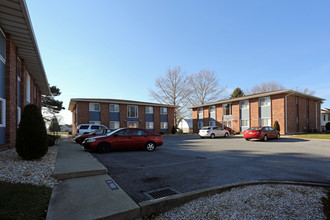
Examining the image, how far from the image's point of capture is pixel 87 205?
3.38 m

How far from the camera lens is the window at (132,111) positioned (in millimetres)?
32344

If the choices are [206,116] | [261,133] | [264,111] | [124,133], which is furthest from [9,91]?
[206,116]

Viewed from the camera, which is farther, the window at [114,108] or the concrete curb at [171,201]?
the window at [114,108]

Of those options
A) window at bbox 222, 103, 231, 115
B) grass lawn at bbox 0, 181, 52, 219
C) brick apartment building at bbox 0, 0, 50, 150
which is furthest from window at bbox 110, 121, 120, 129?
grass lawn at bbox 0, 181, 52, 219

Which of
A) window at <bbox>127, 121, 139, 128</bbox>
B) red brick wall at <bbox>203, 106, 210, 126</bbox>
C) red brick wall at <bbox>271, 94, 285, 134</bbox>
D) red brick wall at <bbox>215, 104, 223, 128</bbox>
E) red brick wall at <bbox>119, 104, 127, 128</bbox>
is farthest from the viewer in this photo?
red brick wall at <bbox>203, 106, 210, 126</bbox>

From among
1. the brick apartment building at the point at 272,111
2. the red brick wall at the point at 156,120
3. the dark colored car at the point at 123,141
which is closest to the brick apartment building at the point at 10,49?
the dark colored car at the point at 123,141

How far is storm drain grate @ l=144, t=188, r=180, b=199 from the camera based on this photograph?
3.92 meters

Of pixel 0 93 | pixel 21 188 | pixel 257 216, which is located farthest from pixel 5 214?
pixel 0 93

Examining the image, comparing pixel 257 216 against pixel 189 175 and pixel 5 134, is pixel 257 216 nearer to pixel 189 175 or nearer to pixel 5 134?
pixel 189 175

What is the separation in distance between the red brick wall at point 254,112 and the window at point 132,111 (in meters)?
18.9

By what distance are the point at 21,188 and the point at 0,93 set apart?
7437 mm

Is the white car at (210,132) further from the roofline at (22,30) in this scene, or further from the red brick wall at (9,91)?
the red brick wall at (9,91)

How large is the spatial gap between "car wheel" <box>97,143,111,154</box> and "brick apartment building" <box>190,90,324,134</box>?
23350 millimetres

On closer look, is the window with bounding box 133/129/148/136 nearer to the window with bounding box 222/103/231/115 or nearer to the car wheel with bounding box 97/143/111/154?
the car wheel with bounding box 97/143/111/154
